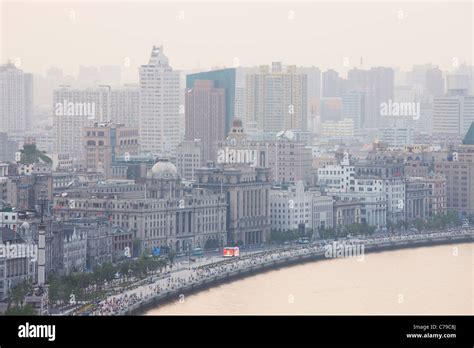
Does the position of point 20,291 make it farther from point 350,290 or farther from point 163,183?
point 163,183

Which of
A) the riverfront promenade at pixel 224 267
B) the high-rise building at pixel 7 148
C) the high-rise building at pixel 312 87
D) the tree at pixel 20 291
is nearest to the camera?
the tree at pixel 20 291

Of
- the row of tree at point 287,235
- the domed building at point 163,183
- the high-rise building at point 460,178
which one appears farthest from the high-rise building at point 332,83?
the domed building at point 163,183

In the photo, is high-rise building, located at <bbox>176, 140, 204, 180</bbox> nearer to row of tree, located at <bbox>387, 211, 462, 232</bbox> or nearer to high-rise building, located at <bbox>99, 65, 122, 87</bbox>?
row of tree, located at <bbox>387, 211, 462, 232</bbox>

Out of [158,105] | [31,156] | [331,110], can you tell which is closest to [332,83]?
[331,110]

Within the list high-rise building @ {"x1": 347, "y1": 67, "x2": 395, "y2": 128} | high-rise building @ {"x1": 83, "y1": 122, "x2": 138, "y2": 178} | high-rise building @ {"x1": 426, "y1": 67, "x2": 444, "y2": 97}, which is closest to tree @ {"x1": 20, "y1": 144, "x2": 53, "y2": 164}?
high-rise building @ {"x1": 83, "y1": 122, "x2": 138, "y2": 178}

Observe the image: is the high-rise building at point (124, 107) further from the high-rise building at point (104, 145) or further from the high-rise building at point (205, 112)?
the high-rise building at point (104, 145)

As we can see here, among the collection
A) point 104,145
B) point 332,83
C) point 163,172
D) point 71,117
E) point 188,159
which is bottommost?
point 163,172
